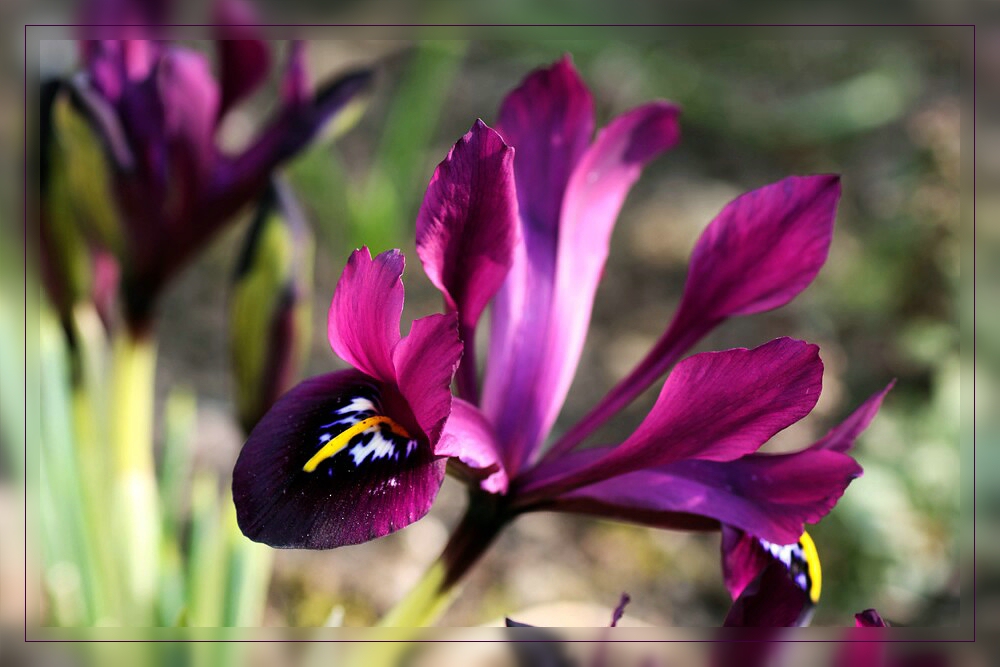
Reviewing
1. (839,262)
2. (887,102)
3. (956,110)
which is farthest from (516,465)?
(887,102)

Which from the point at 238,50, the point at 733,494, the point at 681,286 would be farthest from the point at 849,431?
the point at 681,286

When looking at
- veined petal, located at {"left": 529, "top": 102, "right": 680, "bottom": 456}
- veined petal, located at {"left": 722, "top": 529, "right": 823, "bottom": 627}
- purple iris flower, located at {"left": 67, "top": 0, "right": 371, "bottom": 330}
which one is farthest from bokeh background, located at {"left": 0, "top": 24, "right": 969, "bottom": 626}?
veined petal, located at {"left": 722, "top": 529, "right": 823, "bottom": 627}

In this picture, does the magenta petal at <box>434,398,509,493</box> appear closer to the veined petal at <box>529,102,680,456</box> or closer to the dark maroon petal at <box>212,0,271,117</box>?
the veined petal at <box>529,102,680,456</box>

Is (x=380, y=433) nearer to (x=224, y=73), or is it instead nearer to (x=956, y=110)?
(x=224, y=73)

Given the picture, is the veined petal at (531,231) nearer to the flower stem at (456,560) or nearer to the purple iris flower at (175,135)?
the flower stem at (456,560)

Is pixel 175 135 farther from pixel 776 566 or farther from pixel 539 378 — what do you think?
pixel 776 566

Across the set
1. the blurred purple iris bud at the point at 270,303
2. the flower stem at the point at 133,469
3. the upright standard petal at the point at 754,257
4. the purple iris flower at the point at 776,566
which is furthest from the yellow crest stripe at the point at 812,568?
the flower stem at the point at 133,469
